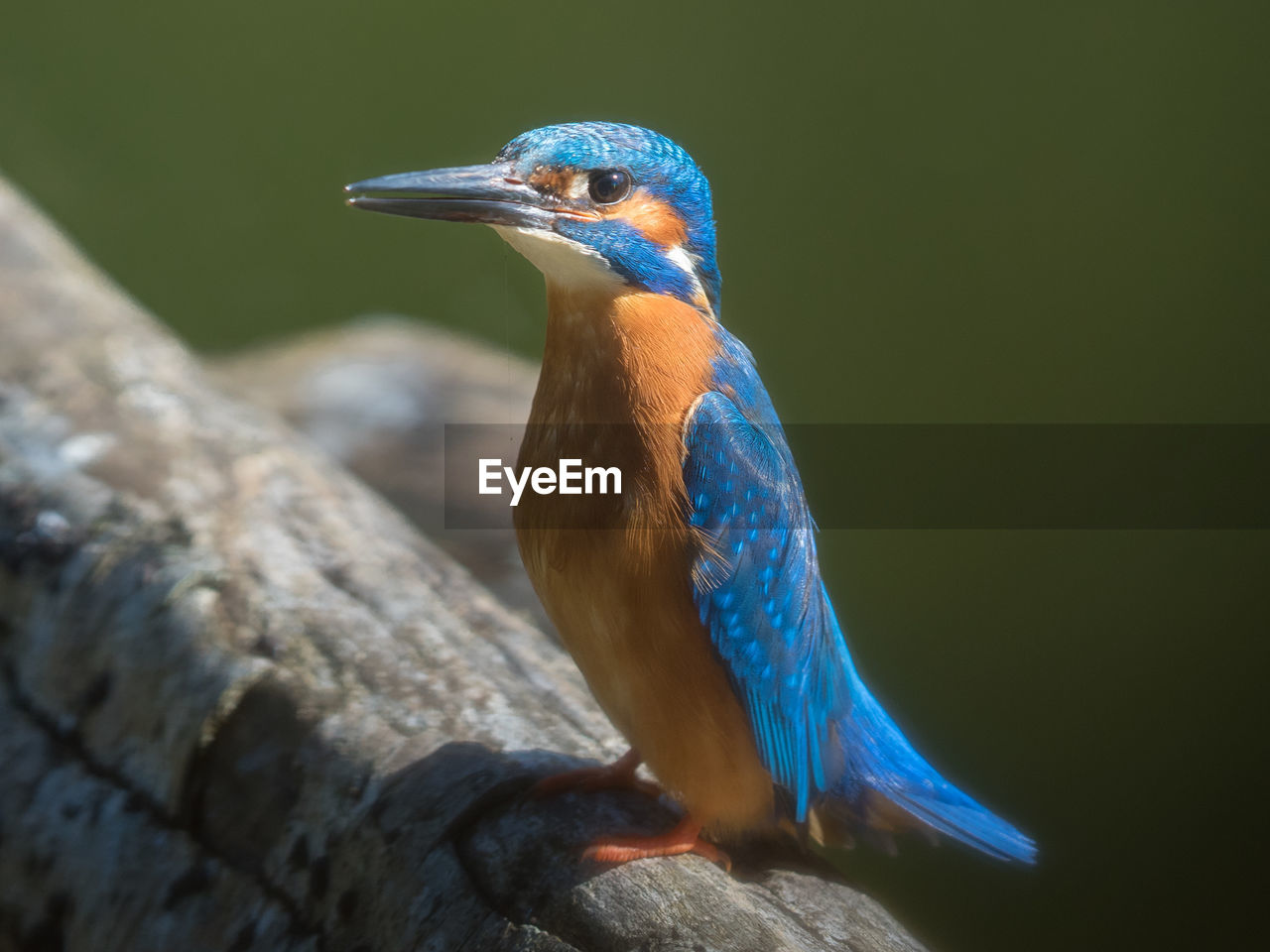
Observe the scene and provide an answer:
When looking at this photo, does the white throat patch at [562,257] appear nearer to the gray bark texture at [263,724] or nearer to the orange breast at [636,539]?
the orange breast at [636,539]

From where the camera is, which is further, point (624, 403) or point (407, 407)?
point (407, 407)

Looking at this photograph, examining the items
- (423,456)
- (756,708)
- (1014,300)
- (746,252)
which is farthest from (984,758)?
(756,708)

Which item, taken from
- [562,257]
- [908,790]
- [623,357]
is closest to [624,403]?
[623,357]

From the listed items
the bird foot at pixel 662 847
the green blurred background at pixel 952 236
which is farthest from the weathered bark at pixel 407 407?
the bird foot at pixel 662 847

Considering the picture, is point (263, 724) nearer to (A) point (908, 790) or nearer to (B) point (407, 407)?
(A) point (908, 790)

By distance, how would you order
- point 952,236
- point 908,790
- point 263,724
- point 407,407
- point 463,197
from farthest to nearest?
point 952,236 < point 407,407 < point 263,724 < point 908,790 < point 463,197
